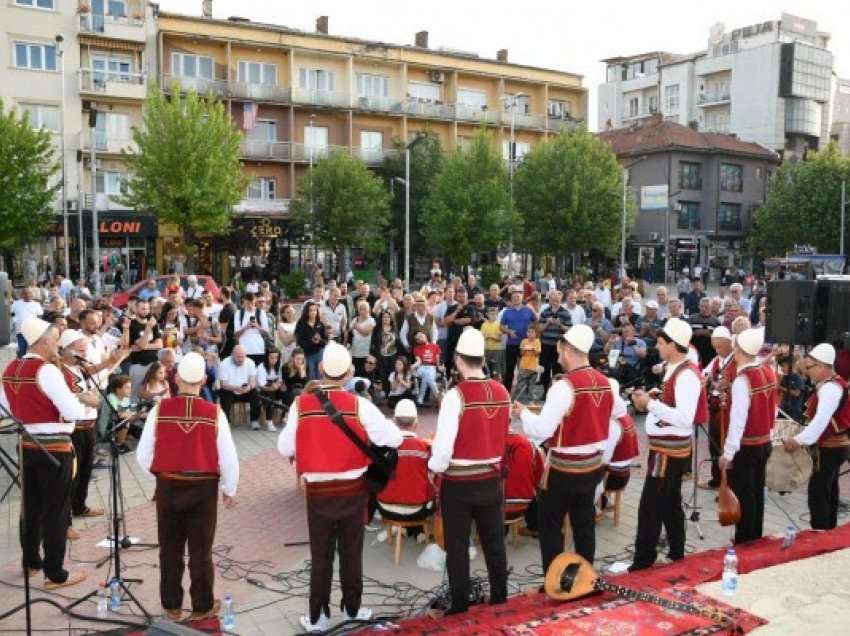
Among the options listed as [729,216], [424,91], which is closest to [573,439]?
[424,91]

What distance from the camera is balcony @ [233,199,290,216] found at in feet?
129

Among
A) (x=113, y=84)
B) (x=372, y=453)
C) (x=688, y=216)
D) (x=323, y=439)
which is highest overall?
(x=113, y=84)

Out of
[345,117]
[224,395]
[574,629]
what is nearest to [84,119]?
[345,117]

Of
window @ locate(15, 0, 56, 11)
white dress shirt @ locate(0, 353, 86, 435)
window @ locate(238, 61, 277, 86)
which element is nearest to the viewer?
white dress shirt @ locate(0, 353, 86, 435)

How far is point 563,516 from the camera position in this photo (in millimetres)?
5984

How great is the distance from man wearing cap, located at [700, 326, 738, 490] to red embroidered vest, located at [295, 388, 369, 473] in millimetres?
3730

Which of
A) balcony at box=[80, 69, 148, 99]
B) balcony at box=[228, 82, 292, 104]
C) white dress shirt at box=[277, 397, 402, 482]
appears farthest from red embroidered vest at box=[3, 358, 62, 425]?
balcony at box=[228, 82, 292, 104]

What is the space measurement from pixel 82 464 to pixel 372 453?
3677 millimetres

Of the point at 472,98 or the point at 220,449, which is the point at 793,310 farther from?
the point at 472,98

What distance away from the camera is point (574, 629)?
16.2 ft

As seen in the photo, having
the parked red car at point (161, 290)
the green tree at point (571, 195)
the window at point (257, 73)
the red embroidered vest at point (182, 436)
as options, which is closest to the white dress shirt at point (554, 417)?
the red embroidered vest at point (182, 436)

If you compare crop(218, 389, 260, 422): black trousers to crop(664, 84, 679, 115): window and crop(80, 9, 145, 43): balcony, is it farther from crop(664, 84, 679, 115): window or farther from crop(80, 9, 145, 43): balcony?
crop(664, 84, 679, 115): window

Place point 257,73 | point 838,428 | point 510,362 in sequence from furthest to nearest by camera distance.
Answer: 1. point 257,73
2. point 510,362
3. point 838,428

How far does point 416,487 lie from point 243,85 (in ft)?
116
